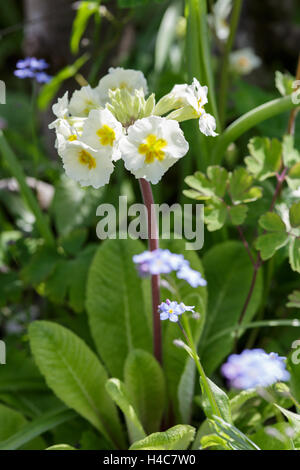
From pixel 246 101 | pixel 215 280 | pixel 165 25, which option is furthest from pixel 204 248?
pixel 165 25

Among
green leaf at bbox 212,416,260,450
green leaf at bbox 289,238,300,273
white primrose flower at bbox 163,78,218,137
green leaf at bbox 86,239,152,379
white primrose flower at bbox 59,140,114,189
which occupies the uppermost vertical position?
white primrose flower at bbox 163,78,218,137

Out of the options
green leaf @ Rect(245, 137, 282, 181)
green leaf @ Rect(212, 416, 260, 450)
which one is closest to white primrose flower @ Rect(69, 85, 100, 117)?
green leaf @ Rect(245, 137, 282, 181)

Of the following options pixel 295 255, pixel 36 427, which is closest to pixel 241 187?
pixel 295 255

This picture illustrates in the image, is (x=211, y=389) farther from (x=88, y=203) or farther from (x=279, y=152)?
(x=88, y=203)

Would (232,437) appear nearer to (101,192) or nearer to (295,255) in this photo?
(295,255)

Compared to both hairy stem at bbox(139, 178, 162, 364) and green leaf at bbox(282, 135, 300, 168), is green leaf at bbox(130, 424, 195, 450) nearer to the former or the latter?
hairy stem at bbox(139, 178, 162, 364)
